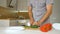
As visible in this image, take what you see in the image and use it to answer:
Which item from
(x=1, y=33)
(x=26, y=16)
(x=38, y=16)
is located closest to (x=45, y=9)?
(x=38, y=16)

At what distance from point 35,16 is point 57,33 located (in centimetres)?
44

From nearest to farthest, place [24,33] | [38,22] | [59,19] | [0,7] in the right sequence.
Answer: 1. [24,33]
2. [38,22]
3. [0,7]
4. [59,19]

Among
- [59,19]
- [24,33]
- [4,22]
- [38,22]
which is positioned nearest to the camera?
[24,33]

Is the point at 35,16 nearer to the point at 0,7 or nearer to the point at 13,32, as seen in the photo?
the point at 13,32

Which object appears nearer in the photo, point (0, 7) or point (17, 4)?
point (0, 7)

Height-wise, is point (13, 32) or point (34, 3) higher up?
point (34, 3)

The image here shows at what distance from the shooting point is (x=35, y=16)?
143 centimetres

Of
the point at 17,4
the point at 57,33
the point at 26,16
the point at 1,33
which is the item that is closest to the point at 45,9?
the point at 57,33

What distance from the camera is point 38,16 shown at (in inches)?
55.7

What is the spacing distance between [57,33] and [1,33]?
0.40 metres

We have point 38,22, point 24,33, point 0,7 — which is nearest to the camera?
point 24,33

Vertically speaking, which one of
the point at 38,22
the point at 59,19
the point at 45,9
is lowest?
the point at 59,19

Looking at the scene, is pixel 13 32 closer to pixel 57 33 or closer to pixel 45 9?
pixel 57 33

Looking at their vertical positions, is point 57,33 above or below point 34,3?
below
